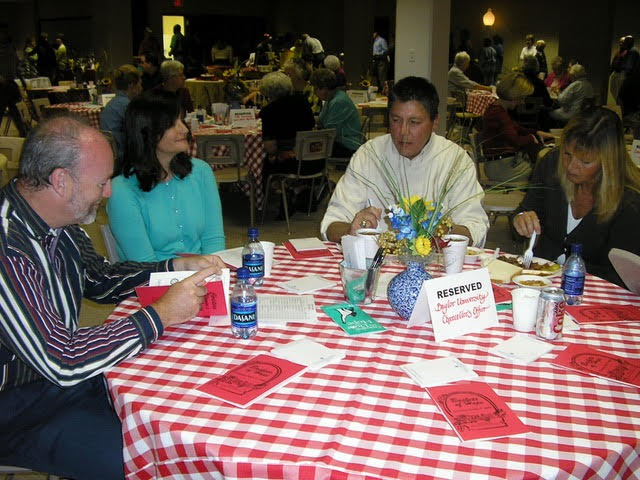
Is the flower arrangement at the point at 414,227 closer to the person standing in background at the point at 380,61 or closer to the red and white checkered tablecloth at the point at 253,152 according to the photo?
the red and white checkered tablecloth at the point at 253,152

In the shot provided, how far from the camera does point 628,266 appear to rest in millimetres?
2057

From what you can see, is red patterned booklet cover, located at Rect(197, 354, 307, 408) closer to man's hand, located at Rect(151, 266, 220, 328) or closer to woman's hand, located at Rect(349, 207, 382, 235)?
man's hand, located at Rect(151, 266, 220, 328)

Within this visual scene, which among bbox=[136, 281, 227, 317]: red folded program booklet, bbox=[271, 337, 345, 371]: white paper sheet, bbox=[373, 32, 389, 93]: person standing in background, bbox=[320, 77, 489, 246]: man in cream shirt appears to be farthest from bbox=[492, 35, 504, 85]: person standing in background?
bbox=[271, 337, 345, 371]: white paper sheet

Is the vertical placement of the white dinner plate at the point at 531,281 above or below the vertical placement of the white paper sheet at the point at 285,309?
above

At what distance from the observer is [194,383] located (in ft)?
4.96

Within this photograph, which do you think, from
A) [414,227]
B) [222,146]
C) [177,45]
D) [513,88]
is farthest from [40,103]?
[177,45]

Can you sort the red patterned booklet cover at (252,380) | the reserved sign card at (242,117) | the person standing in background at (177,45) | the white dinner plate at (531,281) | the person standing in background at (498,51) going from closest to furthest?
the red patterned booklet cover at (252,380)
the white dinner plate at (531,281)
the reserved sign card at (242,117)
the person standing in background at (498,51)
the person standing in background at (177,45)

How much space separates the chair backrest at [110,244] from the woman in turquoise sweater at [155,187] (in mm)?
84

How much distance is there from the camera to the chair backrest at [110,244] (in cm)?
246

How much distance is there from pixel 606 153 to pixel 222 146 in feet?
12.6

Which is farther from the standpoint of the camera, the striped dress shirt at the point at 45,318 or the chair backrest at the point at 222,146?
the chair backrest at the point at 222,146

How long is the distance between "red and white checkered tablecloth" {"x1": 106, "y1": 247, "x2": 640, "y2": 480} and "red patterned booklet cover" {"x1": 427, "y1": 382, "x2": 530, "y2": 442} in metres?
0.02

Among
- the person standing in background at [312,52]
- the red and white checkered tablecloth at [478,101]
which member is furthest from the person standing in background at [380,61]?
the red and white checkered tablecloth at [478,101]

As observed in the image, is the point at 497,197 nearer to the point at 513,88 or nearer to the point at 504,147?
the point at 504,147
